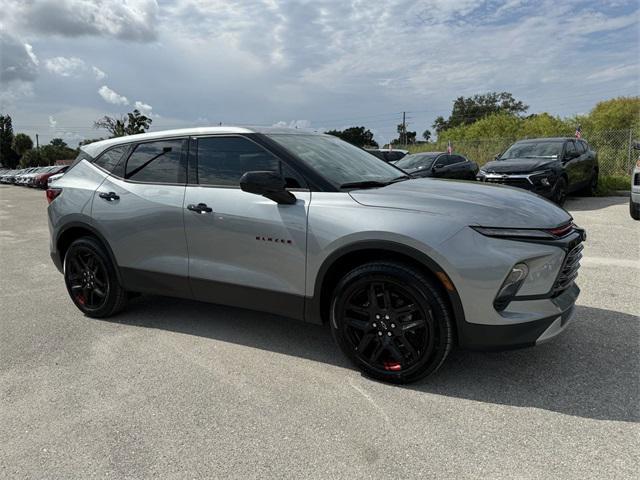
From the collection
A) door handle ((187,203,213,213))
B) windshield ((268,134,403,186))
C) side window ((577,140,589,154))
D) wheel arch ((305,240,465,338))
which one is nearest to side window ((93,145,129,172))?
door handle ((187,203,213,213))

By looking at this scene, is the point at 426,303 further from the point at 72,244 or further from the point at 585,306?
the point at 72,244

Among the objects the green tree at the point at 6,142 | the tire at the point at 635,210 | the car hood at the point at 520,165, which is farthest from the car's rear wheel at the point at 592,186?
the green tree at the point at 6,142

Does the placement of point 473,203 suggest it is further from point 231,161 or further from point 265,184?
point 231,161

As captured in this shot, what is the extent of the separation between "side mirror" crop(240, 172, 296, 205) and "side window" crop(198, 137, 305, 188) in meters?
0.16

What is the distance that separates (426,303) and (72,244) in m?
3.37

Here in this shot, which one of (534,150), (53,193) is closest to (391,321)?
(53,193)

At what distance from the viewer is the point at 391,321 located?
300 cm

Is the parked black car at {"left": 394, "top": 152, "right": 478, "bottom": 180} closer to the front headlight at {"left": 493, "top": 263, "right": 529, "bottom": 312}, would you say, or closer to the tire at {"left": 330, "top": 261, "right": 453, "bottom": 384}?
the tire at {"left": 330, "top": 261, "right": 453, "bottom": 384}

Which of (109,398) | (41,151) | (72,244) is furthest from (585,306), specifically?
(41,151)

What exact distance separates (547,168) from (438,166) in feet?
10.2

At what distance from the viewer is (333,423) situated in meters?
2.67

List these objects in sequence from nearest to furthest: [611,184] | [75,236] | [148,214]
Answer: [148,214] < [75,236] < [611,184]

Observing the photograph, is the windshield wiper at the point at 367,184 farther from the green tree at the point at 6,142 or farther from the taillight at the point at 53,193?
the green tree at the point at 6,142

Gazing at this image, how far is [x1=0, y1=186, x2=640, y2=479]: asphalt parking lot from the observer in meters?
2.34
